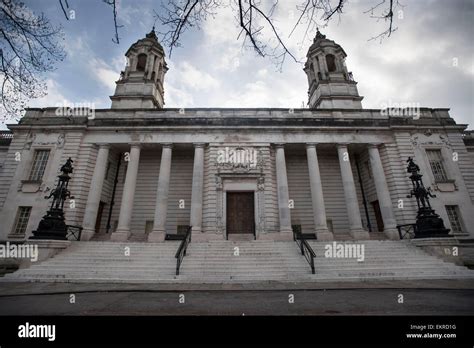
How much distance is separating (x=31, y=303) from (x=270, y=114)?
16.9m

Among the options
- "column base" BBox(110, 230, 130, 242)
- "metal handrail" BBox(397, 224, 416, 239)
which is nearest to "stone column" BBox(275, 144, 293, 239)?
"metal handrail" BBox(397, 224, 416, 239)

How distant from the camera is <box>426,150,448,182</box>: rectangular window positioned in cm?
1598

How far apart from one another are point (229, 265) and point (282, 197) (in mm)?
6458

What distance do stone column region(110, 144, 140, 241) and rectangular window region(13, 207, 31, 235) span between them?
584 cm

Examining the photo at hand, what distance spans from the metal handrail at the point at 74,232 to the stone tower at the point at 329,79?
2146 centimetres

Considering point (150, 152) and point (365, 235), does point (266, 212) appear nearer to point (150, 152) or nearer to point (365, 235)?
point (365, 235)

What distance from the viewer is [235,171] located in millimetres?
15734

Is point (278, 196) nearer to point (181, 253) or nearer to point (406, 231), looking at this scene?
point (181, 253)

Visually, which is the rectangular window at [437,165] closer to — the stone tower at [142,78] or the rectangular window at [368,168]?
the rectangular window at [368,168]

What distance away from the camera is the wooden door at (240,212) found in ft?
49.9

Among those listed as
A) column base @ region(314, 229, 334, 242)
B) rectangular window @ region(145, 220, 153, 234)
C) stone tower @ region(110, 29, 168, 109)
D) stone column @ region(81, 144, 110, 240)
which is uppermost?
stone tower @ region(110, 29, 168, 109)
